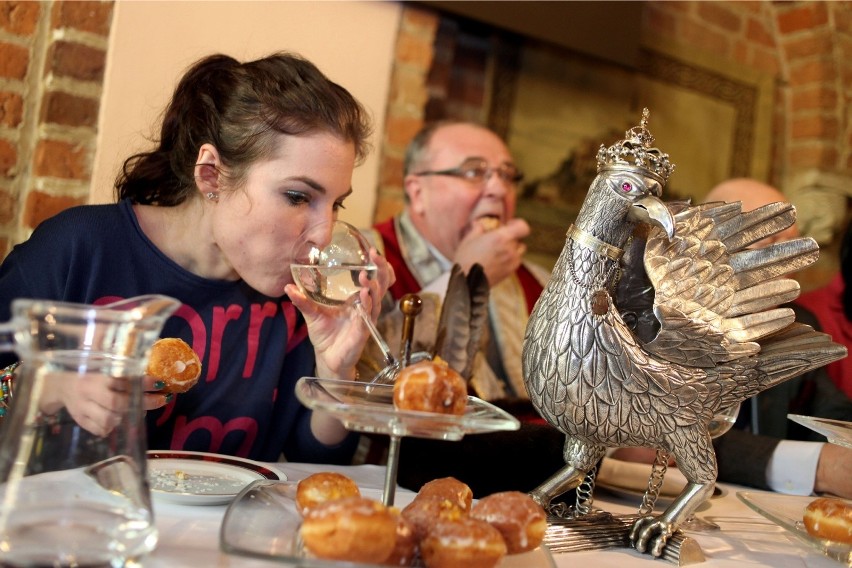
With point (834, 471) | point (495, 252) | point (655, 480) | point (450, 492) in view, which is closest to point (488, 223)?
point (495, 252)

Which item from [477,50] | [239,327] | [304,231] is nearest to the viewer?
[304,231]

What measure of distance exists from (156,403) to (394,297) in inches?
45.2

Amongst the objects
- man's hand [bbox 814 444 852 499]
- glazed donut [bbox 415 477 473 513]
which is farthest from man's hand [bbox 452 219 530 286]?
glazed donut [bbox 415 477 473 513]

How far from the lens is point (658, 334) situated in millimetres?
880

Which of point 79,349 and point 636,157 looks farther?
point 636,157

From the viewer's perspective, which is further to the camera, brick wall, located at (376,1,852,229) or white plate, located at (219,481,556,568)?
brick wall, located at (376,1,852,229)

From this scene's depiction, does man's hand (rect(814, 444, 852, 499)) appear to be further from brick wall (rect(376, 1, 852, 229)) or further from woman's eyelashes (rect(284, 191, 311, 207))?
brick wall (rect(376, 1, 852, 229))

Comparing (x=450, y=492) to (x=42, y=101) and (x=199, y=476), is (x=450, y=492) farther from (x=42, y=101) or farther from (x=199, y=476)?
(x=42, y=101)

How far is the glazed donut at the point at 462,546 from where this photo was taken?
60cm

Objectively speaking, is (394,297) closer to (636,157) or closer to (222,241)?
(222,241)

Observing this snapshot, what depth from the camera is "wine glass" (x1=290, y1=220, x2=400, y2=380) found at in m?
1.08

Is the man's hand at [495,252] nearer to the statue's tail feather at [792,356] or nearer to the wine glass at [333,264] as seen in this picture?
the wine glass at [333,264]

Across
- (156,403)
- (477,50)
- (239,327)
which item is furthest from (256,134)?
(477,50)

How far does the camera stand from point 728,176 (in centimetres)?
337
